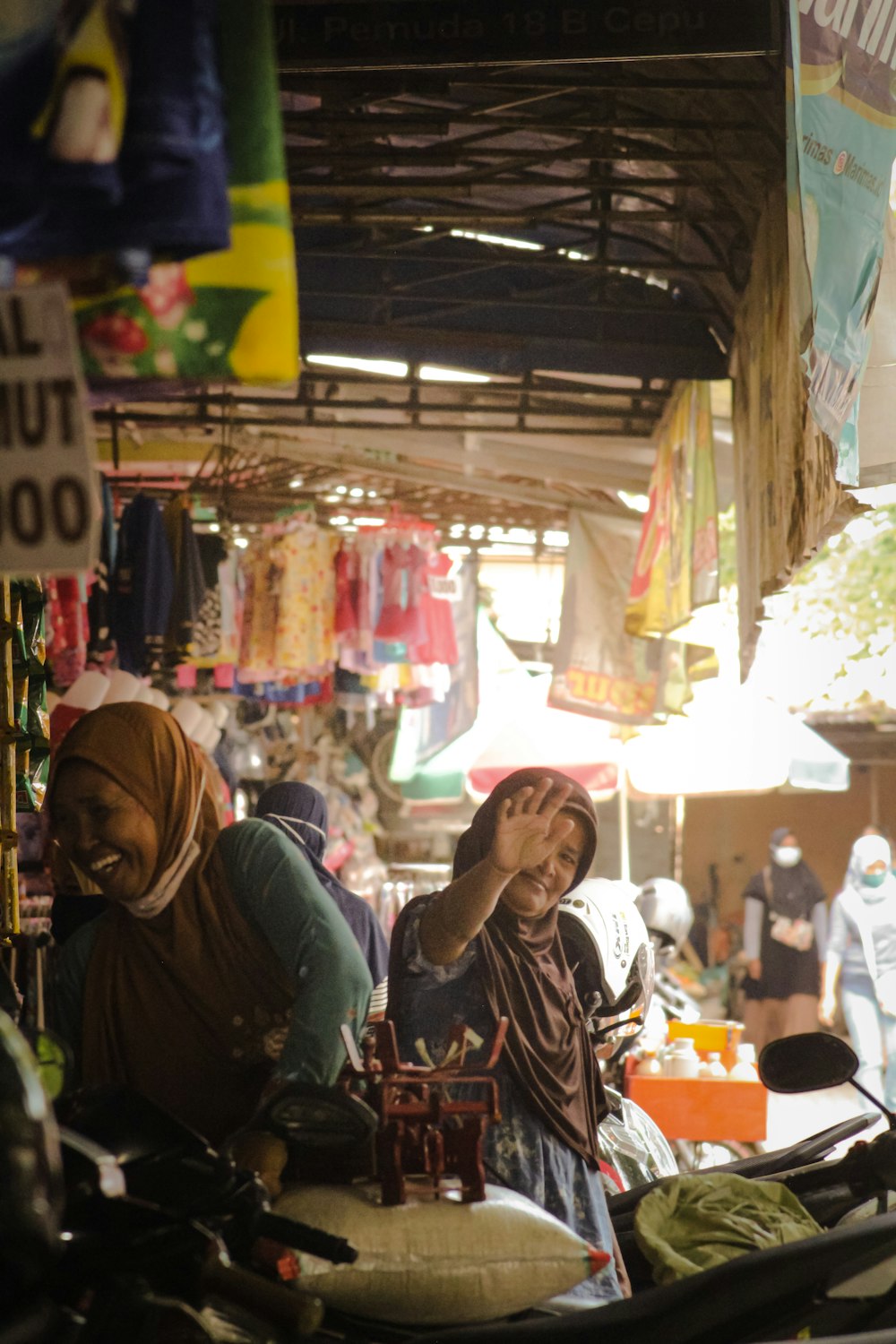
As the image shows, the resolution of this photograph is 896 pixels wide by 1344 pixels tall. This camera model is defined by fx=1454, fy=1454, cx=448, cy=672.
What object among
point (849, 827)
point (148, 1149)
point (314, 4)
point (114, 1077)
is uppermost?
point (314, 4)

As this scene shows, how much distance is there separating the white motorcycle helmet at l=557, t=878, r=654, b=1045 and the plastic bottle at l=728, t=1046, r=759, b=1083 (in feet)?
10.2

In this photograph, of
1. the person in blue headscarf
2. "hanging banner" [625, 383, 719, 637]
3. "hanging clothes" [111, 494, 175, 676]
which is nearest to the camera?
the person in blue headscarf

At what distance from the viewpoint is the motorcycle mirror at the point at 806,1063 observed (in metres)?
3.16

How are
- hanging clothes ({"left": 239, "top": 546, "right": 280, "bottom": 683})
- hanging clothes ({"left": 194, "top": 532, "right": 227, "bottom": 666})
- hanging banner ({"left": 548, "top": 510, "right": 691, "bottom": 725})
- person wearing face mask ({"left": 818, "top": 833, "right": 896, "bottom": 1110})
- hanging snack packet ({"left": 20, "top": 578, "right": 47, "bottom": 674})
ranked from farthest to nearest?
person wearing face mask ({"left": 818, "top": 833, "right": 896, "bottom": 1110}) → hanging clothes ({"left": 239, "top": 546, "right": 280, "bottom": 683}) → hanging banner ({"left": 548, "top": 510, "right": 691, "bottom": 725}) → hanging clothes ({"left": 194, "top": 532, "right": 227, "bottom": 666}) → hanging snack packet ({"left": 20, "top": 578, "right": 47, "bottom": 674})

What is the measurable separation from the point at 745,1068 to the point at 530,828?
4525 millimetres

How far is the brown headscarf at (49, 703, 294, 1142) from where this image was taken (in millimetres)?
2961

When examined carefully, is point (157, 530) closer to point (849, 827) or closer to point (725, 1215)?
point (725, 1215)

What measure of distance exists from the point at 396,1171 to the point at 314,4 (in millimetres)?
3379

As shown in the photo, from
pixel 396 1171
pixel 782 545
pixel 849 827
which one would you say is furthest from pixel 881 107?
pixel 849 827

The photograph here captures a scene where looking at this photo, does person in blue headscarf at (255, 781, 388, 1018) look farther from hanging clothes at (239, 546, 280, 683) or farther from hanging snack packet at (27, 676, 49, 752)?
hanging clothes at (239, 546, 280, 683)

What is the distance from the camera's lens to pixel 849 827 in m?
21.8

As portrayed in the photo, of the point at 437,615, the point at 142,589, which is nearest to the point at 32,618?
the point at 142,589

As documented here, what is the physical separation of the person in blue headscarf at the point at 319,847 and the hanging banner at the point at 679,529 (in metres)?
2.27

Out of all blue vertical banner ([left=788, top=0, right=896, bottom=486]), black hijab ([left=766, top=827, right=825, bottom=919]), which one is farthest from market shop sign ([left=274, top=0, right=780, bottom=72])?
black hijab ([left=766, top=827, right=825, bottom=919])
